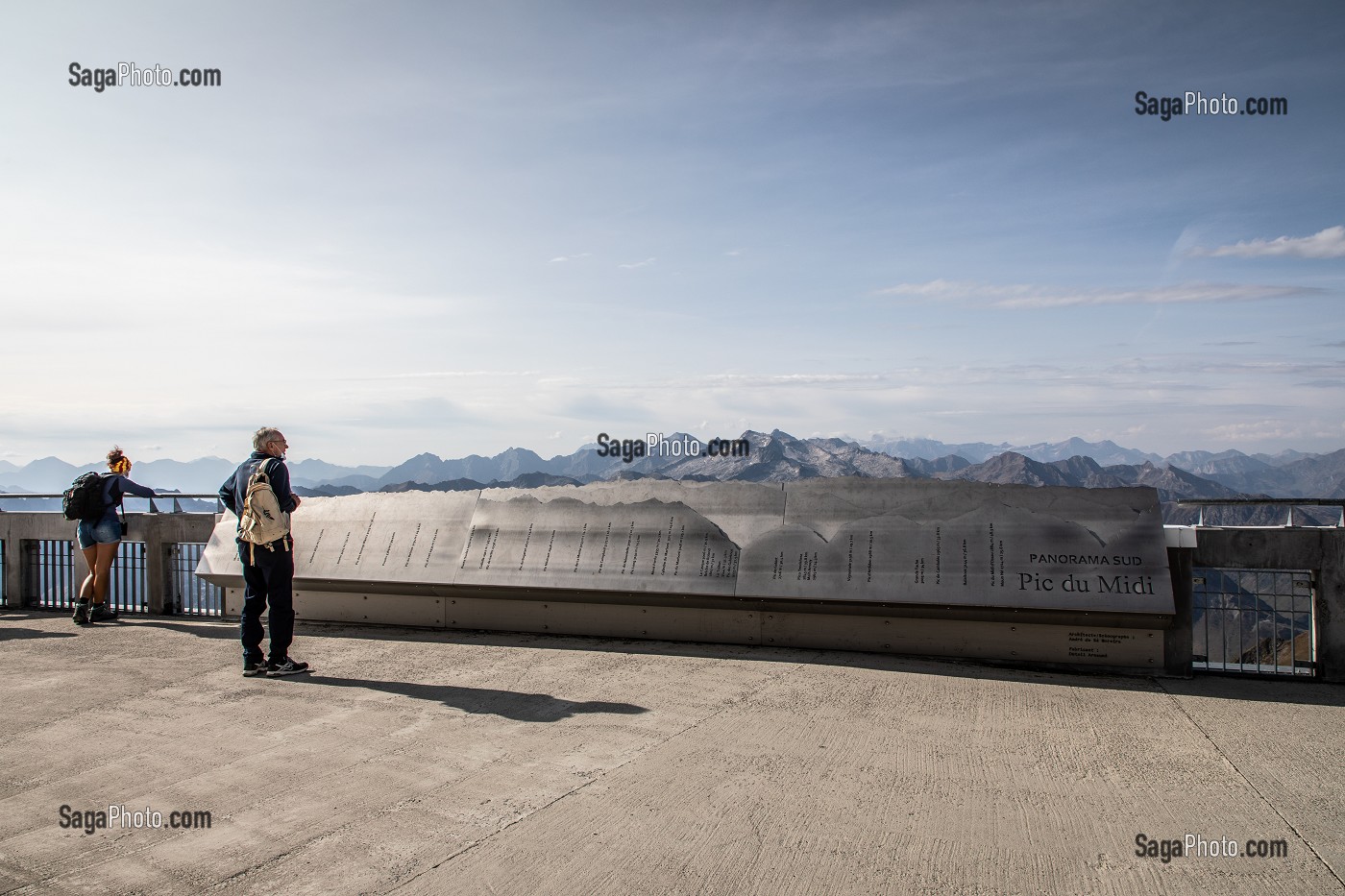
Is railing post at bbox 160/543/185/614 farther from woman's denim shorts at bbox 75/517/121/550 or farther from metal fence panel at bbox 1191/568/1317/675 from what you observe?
metal fence panel at bbox 1191/568/1317/675

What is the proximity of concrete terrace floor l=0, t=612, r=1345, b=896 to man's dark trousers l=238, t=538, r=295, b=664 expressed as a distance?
31 centimetres

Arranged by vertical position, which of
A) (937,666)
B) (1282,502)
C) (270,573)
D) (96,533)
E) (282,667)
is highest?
(1282,502)

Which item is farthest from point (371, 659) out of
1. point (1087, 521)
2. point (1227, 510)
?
point (1227, 510)

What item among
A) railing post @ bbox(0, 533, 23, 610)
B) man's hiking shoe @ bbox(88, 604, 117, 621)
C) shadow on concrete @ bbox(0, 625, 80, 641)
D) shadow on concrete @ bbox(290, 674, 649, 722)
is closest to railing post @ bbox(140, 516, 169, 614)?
man's hiking shoe @ bbox(88, 604, 117, 621)

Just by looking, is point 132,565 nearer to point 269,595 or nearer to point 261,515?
point 269,595

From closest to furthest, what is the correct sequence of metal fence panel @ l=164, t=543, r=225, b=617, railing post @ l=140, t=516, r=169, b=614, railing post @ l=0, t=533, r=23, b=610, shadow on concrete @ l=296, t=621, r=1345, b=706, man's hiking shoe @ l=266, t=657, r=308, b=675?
shadow on concrete @ l=296, t=621, r=1345, b=706, man's hiking shoe @ l=266, t=657, r=308, b=675, metal fence panel @ l=164, t=543, r=225, b=617, railing post @ l=140, t=516, r=169, b=614, railing post @ l=0, t=533, r=23, b=610

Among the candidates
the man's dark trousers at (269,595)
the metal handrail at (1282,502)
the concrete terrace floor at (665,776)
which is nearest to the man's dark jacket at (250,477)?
the man's dark trousers at (269,595)

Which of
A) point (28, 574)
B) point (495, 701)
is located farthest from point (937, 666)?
point (28, 574)

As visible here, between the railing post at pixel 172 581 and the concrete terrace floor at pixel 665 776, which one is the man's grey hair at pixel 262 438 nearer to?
the concrete terrace floor at pixel 665 776

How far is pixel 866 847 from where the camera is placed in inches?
141

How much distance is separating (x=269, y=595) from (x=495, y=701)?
2.40 meters

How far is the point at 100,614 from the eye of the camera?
31.2 ft

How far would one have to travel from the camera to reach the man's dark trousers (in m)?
6.82

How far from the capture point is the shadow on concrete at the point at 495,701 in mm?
5566
